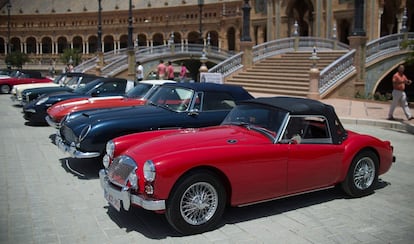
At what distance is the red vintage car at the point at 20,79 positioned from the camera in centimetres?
2542

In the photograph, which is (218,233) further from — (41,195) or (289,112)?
(41,195)

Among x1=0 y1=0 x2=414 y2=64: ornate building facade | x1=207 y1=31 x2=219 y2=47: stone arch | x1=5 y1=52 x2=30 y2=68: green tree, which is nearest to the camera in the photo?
x1=0 y1=0 x2=414 y2=64: ornate building facade

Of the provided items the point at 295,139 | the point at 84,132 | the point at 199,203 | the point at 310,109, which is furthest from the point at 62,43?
the point at 199,203

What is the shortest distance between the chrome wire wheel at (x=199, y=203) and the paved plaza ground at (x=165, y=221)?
8.2 inches

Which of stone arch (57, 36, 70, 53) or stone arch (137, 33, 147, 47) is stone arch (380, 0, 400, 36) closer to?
stone arch (137, 33, 147, 47)

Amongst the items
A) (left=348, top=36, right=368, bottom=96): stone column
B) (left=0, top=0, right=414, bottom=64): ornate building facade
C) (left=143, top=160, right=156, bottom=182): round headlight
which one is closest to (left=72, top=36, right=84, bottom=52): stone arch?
(left=0, top=0, right=414, bottom=64): ornate building facade

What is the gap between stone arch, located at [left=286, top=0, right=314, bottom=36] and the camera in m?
40.3

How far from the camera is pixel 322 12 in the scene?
36.9 metres

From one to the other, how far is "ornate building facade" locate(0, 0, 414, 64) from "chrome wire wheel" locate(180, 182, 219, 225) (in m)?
36.3

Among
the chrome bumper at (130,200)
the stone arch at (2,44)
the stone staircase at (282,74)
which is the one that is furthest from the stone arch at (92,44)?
the chrome bumper at (130,200)

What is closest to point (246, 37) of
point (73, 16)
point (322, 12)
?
point (322, 12)

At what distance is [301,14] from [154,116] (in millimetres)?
37893

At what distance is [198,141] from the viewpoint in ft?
18.5

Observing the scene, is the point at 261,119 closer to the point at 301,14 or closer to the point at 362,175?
the point at 362,175
